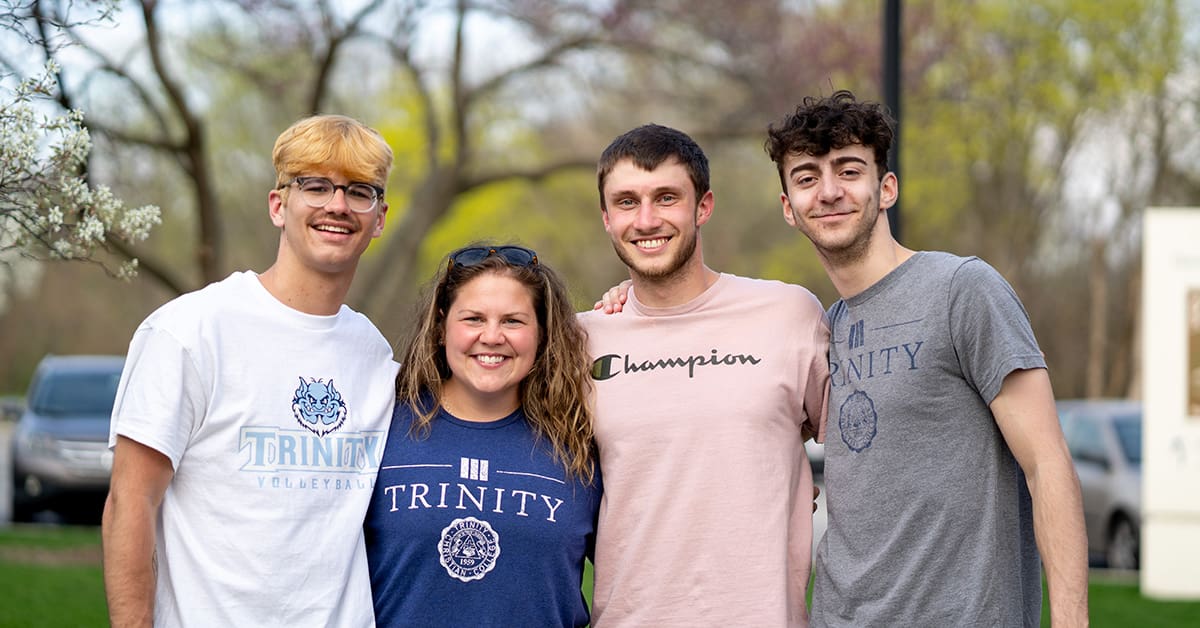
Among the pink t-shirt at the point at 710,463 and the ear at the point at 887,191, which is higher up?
the ear at the point at 887,191

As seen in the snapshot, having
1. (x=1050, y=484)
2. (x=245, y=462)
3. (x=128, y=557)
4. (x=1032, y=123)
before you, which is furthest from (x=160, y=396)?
(x=1032, y=123)

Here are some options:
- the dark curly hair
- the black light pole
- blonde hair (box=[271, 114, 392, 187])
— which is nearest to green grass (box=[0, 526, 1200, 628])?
the black light pole

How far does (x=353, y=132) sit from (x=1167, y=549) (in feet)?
30.2

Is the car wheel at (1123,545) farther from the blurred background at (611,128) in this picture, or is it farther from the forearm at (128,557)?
the forearm at (128,557)

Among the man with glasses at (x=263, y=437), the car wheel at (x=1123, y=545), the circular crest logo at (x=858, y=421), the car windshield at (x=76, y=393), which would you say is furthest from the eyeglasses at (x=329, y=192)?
the car windshield at (x=76, y=393)

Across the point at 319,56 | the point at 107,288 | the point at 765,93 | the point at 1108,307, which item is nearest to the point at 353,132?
the point at 319,56

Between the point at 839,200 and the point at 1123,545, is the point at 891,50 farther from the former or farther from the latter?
the point at 1123,545

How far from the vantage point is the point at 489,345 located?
3877mm

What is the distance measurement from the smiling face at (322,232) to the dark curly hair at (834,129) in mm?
1303

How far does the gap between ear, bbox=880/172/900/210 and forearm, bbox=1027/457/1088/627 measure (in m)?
0.91

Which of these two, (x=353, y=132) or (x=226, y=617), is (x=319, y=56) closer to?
(x=353, y=132)

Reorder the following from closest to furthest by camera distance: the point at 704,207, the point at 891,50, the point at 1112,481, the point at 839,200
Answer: the point at 839,200 < the point at 704,207 < the point at 891,50 < the point at 1112,481

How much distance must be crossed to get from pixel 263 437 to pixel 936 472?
1.88 meters

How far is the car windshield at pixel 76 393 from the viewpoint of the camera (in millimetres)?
14289
